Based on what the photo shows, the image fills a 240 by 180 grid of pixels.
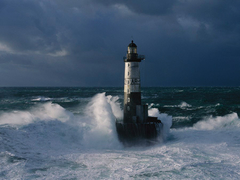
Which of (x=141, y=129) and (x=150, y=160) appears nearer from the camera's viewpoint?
(x=150, y=160)

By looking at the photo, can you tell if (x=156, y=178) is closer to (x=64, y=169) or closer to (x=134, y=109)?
(x=64, y=169)

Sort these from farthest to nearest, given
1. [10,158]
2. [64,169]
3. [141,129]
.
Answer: [141,129], [10,158], [64,169]

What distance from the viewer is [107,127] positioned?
15.5 m

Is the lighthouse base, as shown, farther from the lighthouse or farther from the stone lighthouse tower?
the stone lighthouse tower

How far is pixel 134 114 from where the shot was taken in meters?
16.0

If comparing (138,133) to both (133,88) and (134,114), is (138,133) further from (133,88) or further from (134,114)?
(133,88)

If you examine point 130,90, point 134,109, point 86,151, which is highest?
point 130,90

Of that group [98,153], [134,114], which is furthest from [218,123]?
[98,153]

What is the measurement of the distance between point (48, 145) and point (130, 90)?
635cm

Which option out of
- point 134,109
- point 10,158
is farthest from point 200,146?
point 10,158

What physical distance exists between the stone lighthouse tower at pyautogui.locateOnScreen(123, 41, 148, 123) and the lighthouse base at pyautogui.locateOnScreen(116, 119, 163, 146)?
0.79m

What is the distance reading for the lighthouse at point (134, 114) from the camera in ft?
50.3

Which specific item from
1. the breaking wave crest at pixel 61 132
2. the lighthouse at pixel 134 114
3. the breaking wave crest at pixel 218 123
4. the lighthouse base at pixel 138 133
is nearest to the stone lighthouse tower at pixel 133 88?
the lighthouse at pixel 134 114

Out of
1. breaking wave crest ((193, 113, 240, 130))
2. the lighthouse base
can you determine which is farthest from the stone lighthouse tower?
breaking wave crest ((193, 113, 240, 130))
